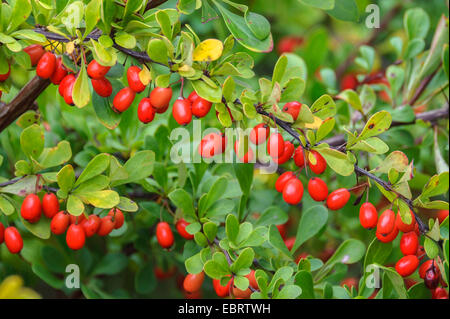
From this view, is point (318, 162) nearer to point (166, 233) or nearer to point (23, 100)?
point (166, 233)

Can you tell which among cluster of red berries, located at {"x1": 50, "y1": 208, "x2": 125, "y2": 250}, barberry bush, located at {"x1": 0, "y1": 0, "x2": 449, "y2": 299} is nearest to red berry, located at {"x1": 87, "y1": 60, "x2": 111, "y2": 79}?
barberry bush, located at {"x1": 0, "y1": 0, "x2": 449, "y2": 299}

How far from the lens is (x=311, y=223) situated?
104 cm

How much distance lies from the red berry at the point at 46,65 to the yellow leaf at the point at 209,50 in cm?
21

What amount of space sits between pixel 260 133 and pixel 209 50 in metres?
0.14

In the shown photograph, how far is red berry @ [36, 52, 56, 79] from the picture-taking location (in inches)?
32.6

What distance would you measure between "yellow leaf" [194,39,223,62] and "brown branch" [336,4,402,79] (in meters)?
1.23

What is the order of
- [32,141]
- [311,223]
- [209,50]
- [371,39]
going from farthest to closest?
[371,39], [311,223], [32,141], [209,50]

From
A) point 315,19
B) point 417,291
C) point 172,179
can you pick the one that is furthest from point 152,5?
point 315,19

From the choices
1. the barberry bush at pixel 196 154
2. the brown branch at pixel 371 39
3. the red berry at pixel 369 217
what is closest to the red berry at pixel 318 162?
the barberry bush at pixel 196 154

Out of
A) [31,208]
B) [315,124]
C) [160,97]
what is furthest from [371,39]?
[31,208]

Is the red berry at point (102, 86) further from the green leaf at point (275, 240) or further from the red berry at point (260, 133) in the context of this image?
the green leaf at point (275, 240)

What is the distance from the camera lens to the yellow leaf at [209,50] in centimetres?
78

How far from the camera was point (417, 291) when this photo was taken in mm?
917
